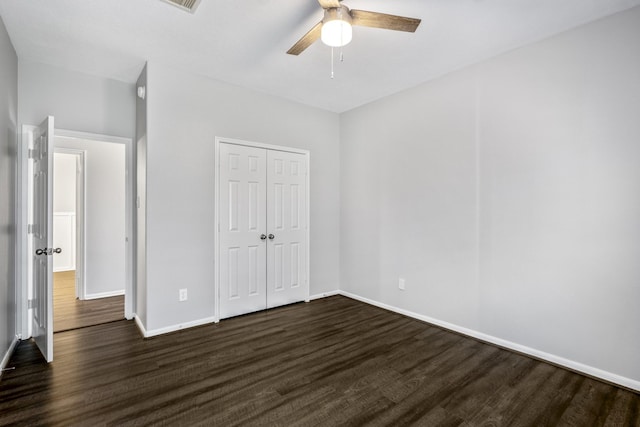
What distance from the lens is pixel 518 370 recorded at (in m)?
2.40

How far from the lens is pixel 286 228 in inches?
160

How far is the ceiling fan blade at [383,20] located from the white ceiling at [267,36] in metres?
0.34

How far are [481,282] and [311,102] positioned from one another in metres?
3.05

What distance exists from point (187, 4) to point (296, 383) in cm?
287

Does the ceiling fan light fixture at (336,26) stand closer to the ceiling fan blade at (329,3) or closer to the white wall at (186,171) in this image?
the ceiling fan blade at (329,3)

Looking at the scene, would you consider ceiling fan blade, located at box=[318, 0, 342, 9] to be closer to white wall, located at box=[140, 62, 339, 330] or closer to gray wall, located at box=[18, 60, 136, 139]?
white wall, located at box=[140, 62, 339, 330]

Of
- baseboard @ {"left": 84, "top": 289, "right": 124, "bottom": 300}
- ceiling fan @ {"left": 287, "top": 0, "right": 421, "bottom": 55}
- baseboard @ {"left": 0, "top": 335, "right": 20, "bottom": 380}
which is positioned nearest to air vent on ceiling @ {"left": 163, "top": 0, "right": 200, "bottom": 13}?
ceiling fan @ {"left": 287, "top": 0, "right": 421, "bottom": 55}

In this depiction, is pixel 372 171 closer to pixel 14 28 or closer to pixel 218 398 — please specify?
pixel 218 398

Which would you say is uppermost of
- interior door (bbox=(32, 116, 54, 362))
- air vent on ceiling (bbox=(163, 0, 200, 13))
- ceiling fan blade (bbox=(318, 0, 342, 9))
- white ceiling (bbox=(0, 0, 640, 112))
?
white ceiling (bbox=(0, 0, 640, 112))

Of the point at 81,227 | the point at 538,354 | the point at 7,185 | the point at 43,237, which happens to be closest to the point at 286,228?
the point at 43,237

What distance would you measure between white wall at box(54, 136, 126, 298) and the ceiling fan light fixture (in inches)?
152

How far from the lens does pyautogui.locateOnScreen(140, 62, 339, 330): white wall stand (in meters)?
3.04

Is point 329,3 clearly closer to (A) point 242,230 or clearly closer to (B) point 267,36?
(B) point 267,36

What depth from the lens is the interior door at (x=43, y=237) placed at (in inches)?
97.6
